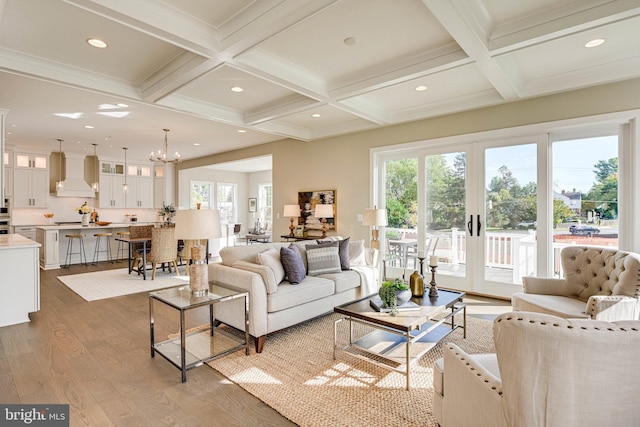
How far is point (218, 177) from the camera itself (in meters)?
11.6

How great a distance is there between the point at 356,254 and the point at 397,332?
87.8 inches

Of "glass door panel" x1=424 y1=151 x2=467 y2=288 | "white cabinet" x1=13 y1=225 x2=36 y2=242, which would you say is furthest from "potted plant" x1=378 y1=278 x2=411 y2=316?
"white cabinet" x1=13 y1=225 x2=36 y2=242

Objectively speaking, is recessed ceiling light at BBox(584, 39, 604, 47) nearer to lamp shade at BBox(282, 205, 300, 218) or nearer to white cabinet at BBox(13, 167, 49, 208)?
lamp shade at BBox(282, 205, 300, 218)

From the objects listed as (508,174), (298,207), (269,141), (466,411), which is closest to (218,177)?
(269,141)

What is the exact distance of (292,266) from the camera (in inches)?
136

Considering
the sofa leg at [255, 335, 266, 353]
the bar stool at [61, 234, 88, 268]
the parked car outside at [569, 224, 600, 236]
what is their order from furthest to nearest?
1. the bar stool at [61, 234, 88, 268]
2. the parked car outside at [569, 224, 600, 236]
3. the sofa leg at [255, 335, 266, 353]

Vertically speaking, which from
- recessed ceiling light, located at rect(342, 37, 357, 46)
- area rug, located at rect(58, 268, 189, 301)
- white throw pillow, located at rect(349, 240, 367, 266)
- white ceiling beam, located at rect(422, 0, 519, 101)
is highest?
recessed ceiling light, located at rect(342, 37, 357, 46)

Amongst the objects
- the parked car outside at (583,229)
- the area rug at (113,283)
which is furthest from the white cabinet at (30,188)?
the parked car outside at (583,229)

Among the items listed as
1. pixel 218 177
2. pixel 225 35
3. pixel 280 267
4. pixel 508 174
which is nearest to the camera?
pixel 225 35

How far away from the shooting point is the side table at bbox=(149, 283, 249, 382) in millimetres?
2549

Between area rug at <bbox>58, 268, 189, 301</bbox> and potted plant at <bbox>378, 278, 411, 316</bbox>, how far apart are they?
4.07 metres

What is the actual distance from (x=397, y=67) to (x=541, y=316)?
10.5 feet

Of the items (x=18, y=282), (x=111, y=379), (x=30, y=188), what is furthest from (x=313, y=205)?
(x=30, y=188)

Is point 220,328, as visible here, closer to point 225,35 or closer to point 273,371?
point 273,371
